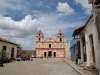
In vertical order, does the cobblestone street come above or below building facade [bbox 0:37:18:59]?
below

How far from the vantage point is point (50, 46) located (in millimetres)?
54469

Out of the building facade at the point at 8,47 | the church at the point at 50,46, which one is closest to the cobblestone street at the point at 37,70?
the building facade at the point at 8,47

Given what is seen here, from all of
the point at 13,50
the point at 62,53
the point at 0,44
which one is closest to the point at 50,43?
the point at 62,53

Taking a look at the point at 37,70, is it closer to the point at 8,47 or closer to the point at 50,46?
the point at 8,47

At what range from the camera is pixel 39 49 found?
5284cm

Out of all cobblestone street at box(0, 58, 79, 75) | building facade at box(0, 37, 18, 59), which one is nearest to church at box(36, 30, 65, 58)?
building facade at box(0, 37, 18, 59)

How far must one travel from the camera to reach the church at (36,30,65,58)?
5280 cm

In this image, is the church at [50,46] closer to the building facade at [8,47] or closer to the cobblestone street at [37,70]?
the building facade at [8,47]

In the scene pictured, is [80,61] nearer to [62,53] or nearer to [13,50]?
[13,50]

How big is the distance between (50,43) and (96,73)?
4670 centimetres

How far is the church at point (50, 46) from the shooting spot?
173 feet

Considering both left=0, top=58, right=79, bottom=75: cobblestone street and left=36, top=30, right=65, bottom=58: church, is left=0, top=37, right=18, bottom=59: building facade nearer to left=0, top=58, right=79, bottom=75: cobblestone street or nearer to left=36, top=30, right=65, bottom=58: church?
left=0, top=58, right=79, bottom=75: cobblestone street

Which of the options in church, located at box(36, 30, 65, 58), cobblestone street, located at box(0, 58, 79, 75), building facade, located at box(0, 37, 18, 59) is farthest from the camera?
church, located at box(36, 30, 65, 58)

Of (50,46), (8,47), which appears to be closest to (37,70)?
(8,47)
